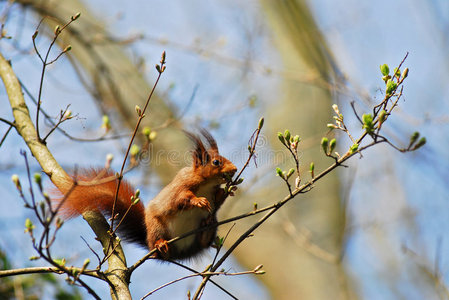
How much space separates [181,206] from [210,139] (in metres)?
0.41

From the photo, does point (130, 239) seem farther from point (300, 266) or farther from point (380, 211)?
point (380, 211)

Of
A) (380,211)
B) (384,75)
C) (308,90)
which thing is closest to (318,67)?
(308,90)

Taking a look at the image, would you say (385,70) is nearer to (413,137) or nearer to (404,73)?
(404,73)

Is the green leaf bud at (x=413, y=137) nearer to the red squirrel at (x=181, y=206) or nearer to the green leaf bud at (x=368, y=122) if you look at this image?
the green leaf bud at (x=368, y=122)

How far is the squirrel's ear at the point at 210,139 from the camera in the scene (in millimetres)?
2801

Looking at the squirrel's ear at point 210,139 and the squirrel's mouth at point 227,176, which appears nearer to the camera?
the squirrel's mouth at point 227,176

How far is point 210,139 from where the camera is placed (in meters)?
2.85

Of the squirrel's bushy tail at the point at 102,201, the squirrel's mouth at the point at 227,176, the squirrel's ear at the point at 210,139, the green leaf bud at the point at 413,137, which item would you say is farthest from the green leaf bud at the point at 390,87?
the squirrel's ear at the point at 210,139

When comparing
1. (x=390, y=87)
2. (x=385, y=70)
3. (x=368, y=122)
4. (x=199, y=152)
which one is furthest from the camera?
(x=199, y=152)

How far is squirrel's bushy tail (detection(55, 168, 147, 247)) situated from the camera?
2348mm

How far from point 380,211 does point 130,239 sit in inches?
279

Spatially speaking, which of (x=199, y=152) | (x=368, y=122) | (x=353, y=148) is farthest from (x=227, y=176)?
(x=199, y=152)

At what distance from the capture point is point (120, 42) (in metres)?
4.54

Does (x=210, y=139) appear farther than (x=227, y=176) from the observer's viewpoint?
Yes
